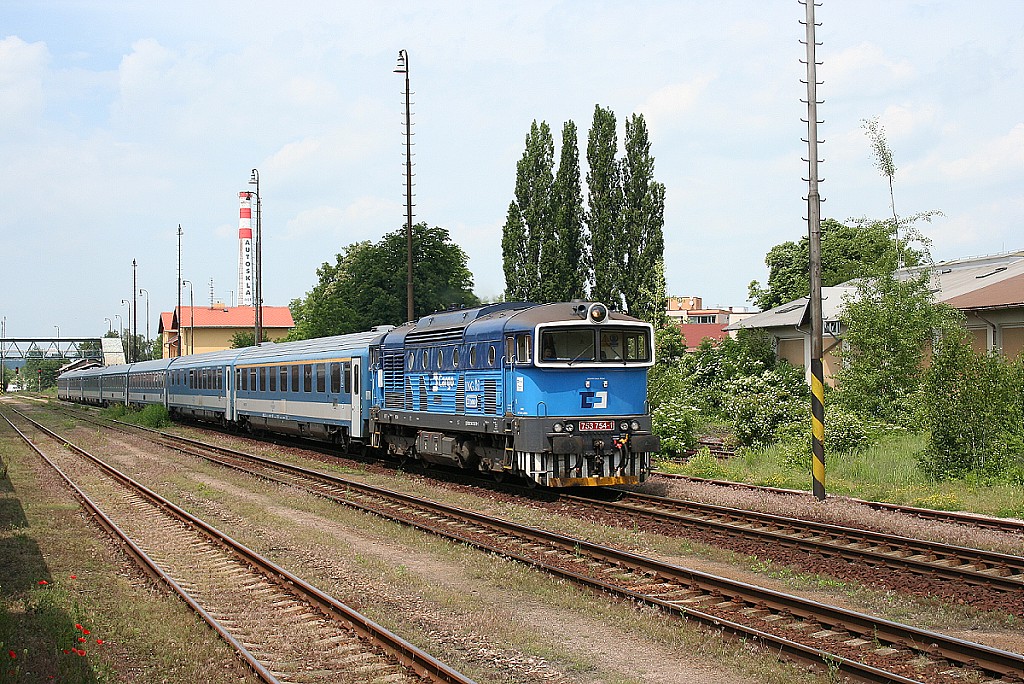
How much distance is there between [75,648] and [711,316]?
5026 inches

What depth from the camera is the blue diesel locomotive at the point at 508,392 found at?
627 inches

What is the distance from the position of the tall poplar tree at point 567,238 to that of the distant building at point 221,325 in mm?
57478

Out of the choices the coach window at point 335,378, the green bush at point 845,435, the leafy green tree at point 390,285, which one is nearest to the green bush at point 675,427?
the green bush at point 845,435

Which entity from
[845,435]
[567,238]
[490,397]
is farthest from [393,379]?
[567,238]

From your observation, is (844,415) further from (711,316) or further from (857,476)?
(711,316)

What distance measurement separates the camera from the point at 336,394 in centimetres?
2455

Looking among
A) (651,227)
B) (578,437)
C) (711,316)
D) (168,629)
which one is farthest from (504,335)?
(711,316)

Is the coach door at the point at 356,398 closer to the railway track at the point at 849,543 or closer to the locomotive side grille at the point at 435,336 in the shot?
the locomotive side grille at the point at 435,336

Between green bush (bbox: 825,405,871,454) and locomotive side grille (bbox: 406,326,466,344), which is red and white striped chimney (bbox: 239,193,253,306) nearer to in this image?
locomotive side grille (bbox: 406,326,466,344)

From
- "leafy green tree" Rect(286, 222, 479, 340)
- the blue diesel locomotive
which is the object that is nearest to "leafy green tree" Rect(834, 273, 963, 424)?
the blue diesel locomotive

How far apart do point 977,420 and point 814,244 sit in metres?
4.29

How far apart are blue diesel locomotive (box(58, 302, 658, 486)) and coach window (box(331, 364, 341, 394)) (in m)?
0.03

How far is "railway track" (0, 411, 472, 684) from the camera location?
25.8 feet

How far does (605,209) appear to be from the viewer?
4662cm
